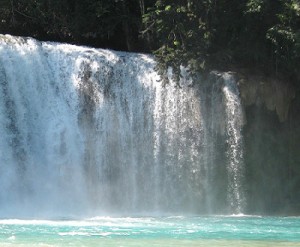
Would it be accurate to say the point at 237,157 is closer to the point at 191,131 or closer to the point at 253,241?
the point at 191,131

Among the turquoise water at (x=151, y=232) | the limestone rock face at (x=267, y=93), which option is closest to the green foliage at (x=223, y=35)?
the limestone rock face at (x=267, y=93)

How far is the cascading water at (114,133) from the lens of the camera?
22.5m

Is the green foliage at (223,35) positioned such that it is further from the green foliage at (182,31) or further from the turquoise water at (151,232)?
the turquoise water at (151,232)

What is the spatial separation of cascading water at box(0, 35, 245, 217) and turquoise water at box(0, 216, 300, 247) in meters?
2.57

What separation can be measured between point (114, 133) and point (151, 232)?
782 cm

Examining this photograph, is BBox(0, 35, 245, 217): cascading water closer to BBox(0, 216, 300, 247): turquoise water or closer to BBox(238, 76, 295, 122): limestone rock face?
BBox(238, 76, 295, 122): limestone rock face

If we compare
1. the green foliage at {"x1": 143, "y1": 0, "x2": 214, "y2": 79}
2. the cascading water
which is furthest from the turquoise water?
the green foliage at {"x1": 143, "y1": 0, "x2": 214, "y2": 79}

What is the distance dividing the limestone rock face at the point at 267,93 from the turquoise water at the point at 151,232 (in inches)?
187

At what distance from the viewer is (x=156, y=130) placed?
23.8m

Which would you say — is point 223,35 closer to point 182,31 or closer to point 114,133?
point 182,31

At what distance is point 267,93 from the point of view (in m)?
24.5

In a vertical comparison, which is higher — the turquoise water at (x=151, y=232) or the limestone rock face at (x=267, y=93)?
the limestone rock face at (x=267, y=93)

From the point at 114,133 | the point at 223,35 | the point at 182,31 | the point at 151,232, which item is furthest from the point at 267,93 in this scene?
the point at 151,232

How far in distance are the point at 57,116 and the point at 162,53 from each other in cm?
392
